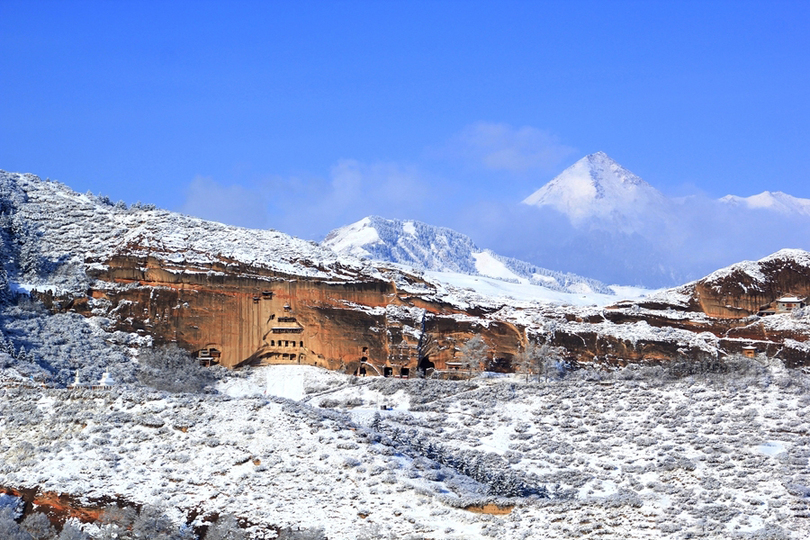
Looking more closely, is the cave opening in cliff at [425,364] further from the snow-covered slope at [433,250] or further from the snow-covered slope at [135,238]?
the snow-covered slope at [433,250]

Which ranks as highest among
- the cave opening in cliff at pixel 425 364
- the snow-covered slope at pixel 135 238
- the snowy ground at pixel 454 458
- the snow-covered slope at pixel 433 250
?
the snow-covered slope at pixel 433 250

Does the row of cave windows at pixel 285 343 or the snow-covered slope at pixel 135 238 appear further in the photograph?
the snow-covered slope at pixel 135 238

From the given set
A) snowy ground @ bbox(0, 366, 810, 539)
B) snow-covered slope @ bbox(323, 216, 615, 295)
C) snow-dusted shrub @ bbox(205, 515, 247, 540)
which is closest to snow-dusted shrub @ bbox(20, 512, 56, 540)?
snowy ground @ bbox(0, 366, 810, 539)

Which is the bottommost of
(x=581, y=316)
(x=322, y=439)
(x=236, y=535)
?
(x=236, y=535)

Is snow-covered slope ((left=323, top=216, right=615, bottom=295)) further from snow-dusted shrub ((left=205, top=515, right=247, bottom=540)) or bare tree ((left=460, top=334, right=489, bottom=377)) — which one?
snow-dusted shrub ((left=205, top=515, right=247, bottom=540))

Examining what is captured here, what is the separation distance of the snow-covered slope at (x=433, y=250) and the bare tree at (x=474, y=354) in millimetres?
76863

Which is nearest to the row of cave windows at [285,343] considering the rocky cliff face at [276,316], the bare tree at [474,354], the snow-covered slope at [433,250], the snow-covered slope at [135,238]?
the rocky cliff face at [276,316]

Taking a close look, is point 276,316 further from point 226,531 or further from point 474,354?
point 226,531

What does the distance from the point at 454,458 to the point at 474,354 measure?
18.7 metres

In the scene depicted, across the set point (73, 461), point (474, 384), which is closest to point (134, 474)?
point (73, 461)

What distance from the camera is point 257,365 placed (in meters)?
67.9

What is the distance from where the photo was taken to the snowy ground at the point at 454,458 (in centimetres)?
3753

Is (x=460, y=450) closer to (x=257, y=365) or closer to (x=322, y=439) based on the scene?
(x=322, y=439)

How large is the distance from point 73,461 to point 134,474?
Answer: 9.33ft
